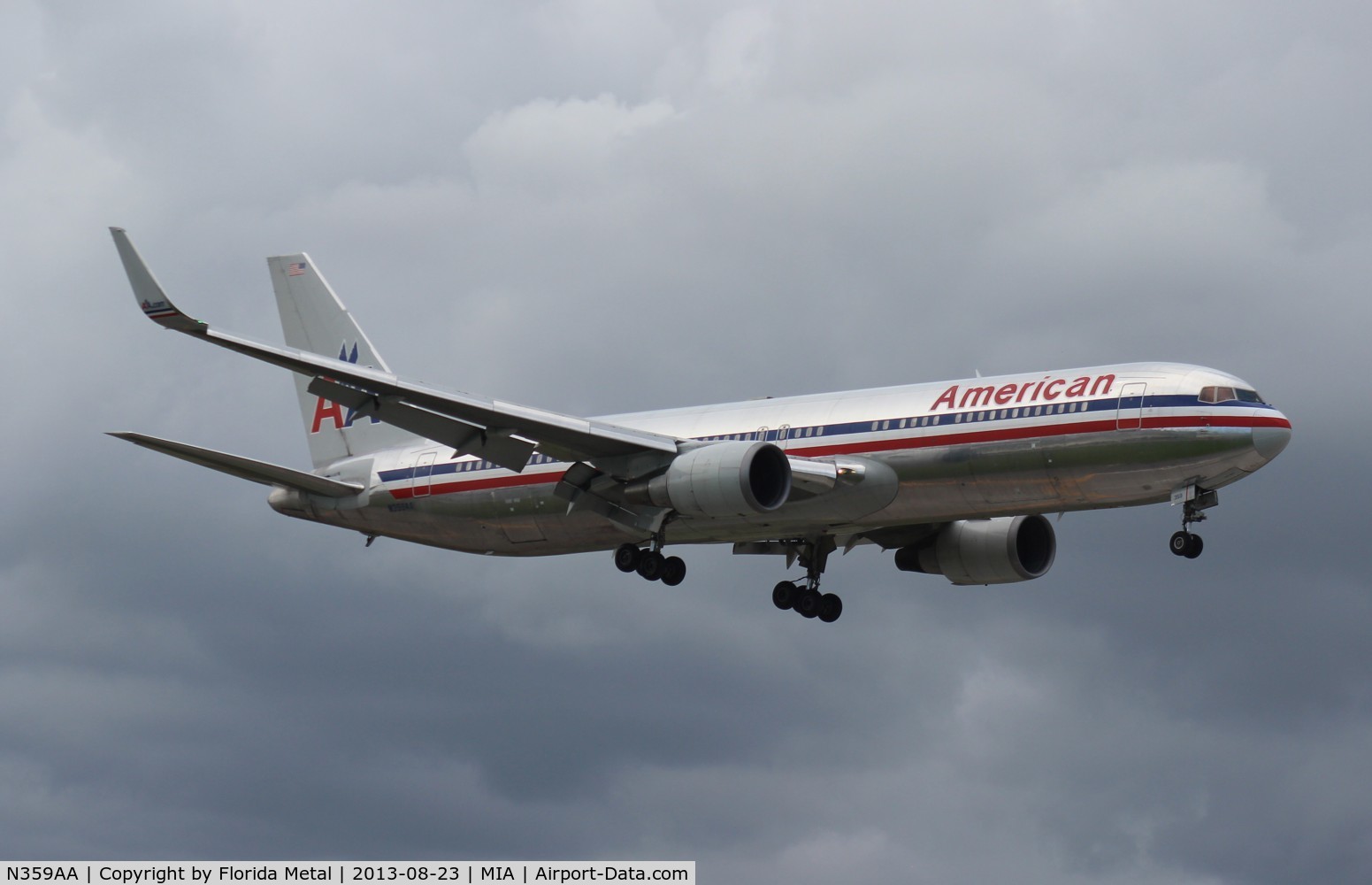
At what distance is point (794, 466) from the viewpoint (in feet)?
156

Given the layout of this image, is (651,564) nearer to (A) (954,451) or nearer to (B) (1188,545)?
(A) (954,451)

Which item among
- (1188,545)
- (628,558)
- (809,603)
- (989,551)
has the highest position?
(989,551)

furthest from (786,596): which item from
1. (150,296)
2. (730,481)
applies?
(150,296)

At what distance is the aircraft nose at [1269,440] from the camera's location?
43906 millimetres

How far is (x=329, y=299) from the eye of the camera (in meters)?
61.8

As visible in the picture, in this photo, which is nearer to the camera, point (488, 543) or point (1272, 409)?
point (1272, 409)

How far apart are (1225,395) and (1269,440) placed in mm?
1471

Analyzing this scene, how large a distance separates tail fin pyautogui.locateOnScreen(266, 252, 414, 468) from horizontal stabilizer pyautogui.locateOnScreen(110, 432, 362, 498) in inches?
98.3

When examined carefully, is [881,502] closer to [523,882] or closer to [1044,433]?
[1044,433]

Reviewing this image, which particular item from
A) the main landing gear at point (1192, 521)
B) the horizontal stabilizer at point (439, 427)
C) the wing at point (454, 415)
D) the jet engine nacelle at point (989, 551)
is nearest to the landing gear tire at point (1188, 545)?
the main landing gear at point (1192, 521)

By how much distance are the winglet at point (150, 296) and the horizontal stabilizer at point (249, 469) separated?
5040mm

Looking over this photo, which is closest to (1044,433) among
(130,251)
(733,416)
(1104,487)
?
(1104,487)

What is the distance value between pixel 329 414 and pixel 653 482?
1631 cm

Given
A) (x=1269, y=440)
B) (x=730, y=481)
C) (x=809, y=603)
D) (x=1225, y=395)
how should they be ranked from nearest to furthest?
1. (x=1269, y=440)
2. (x=1225, y=395)
3. (x=730, y=481)
4. (x=809, y=603)
